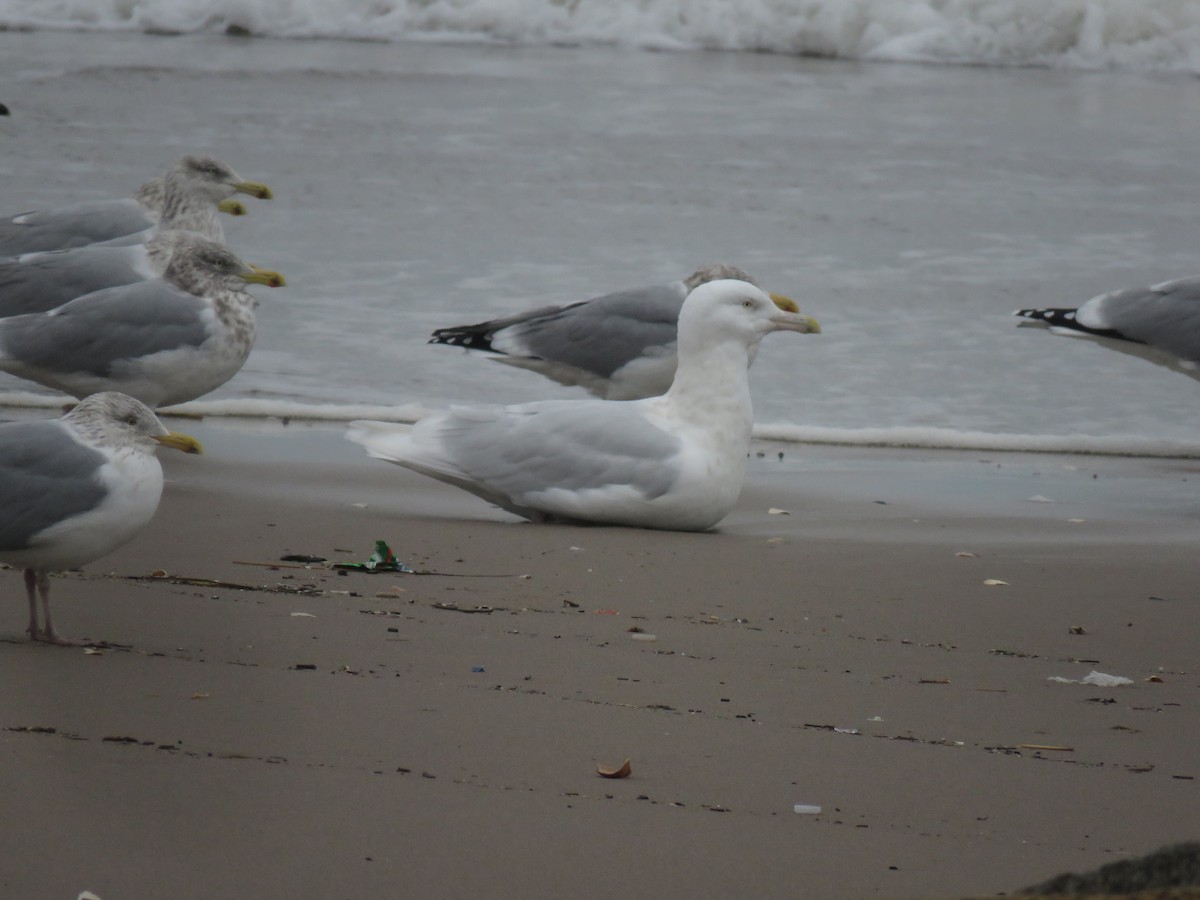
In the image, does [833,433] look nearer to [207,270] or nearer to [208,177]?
[207,270]

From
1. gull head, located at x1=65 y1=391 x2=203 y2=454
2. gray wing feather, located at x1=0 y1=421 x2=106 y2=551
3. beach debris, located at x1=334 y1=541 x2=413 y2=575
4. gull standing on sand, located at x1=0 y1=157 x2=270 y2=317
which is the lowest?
beach debris, located at x1=334 y1=541 x2=413 y2=575

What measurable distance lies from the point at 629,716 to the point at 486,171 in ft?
31.9

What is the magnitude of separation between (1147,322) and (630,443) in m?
2.86

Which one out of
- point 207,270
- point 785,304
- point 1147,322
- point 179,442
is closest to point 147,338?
point 207,270

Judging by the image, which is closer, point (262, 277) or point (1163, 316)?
point (262, 277)

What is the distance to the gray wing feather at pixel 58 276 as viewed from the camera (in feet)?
24.3

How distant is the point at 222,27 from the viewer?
789 inches

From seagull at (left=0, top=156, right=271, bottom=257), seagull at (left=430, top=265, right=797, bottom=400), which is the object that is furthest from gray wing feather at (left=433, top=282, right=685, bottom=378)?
seagull at (left=0, top=156, right=271, bottom=257)

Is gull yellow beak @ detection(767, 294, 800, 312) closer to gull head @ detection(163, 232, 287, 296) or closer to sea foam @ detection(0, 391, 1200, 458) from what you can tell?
sea foam @ detection(0, 391, 1200, 458)

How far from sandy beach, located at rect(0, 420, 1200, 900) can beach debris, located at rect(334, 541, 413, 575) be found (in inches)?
2.5

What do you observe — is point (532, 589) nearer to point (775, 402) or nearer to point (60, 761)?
point (60, 761)

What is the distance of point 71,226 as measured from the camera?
28.3 ft

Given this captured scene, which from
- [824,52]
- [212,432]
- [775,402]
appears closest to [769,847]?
[212,432]

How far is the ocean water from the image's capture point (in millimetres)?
Result: 8641
